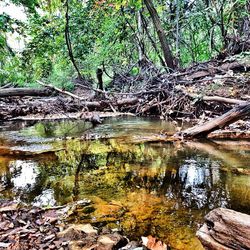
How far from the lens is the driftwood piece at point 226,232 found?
1330 mm

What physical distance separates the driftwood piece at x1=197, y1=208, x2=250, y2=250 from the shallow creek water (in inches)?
13.1

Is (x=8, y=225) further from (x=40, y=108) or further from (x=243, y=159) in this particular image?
(x=40, y=108)

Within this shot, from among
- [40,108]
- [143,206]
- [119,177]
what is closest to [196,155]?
[119,177]

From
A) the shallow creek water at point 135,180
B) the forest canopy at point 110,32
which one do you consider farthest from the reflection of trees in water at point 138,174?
the forest canopy at point 110,32

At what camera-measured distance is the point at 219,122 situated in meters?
4.23

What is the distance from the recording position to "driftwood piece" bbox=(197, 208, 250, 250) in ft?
4.36

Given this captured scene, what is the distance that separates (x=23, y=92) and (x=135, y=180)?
7.16m

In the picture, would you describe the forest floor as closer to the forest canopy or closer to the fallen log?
the forest canopy

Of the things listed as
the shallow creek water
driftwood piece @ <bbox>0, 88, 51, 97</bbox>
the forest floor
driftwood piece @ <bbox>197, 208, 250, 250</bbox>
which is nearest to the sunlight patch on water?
the shallow creek water

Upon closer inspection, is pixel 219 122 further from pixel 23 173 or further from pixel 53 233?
pixel 53 233

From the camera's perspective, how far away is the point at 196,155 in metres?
3.69

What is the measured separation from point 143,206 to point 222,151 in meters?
1.92

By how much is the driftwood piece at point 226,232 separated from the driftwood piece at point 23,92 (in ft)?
27.2

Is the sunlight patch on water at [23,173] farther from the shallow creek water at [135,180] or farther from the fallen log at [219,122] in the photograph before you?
the fallen log at [219,122]
